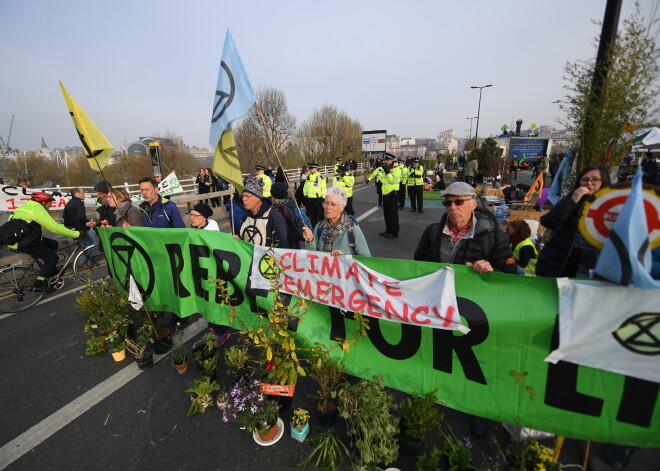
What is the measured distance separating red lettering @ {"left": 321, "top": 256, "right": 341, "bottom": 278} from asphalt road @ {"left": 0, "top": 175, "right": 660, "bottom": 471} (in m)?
1.20

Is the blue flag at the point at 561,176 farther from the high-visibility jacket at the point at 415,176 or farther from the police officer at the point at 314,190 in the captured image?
the high-visibility jacket at the point at 415,176

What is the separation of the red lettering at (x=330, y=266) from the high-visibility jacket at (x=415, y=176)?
32.4 ft

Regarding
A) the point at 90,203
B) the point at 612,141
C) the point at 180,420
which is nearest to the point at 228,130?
the point at 180,420

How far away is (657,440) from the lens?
6.30ft

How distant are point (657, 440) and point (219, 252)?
3.80 metres

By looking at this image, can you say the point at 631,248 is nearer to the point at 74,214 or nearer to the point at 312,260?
the point at 312,260

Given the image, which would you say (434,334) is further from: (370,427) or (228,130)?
(228,130)

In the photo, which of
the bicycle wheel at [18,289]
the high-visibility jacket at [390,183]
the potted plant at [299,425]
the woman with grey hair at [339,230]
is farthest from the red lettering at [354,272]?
the high-visibility jacket at [390,183]

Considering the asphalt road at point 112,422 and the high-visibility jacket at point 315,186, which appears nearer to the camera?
the asphalt road at point 112,422

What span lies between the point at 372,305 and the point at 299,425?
1191mm

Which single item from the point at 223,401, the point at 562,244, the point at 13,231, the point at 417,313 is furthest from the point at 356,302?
the point at 13,231

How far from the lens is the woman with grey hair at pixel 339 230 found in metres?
3.17

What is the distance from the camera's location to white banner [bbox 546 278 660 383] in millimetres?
1821

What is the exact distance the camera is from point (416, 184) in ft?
40.4
